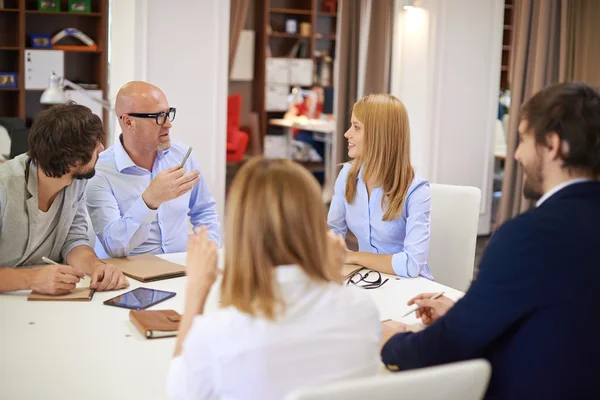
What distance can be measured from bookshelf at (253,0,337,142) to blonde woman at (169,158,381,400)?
343 inches

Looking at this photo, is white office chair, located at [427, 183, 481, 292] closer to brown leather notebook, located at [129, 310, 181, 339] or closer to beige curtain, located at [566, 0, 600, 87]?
brown leather notebook, located at [129, 310, 181, 339]

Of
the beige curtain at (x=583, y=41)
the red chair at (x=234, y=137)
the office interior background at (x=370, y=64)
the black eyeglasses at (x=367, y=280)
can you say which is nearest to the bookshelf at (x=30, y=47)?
the office interior background at (x=370, y=64)

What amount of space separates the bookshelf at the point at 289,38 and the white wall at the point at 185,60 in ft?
16.4

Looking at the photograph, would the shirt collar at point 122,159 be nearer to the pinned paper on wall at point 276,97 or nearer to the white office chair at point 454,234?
the white office chair at point 454,234

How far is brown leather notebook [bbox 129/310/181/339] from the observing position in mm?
1846

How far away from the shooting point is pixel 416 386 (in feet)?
3.74

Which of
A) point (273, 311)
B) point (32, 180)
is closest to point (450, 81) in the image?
point (32, 180)

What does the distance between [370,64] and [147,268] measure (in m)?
4.30

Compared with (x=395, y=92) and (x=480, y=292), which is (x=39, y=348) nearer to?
(x=480, y=292)

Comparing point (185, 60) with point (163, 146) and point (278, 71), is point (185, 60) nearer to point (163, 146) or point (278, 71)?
point (163, 146)

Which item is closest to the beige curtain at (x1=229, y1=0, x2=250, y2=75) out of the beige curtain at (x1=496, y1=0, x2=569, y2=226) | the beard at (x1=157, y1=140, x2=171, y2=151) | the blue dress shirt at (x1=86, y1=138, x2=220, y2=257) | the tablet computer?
the beige curtain at (x1=496, y1=0, x2=569, y2=226)

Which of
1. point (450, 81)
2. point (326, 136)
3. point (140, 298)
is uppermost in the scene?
point (450, 81)

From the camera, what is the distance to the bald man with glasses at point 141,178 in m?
2.82

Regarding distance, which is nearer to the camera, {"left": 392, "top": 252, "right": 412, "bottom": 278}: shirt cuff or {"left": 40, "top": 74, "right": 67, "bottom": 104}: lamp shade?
{"left": 392, "top": 252, "right": 412, "bottom": 278}: shirt cuff
